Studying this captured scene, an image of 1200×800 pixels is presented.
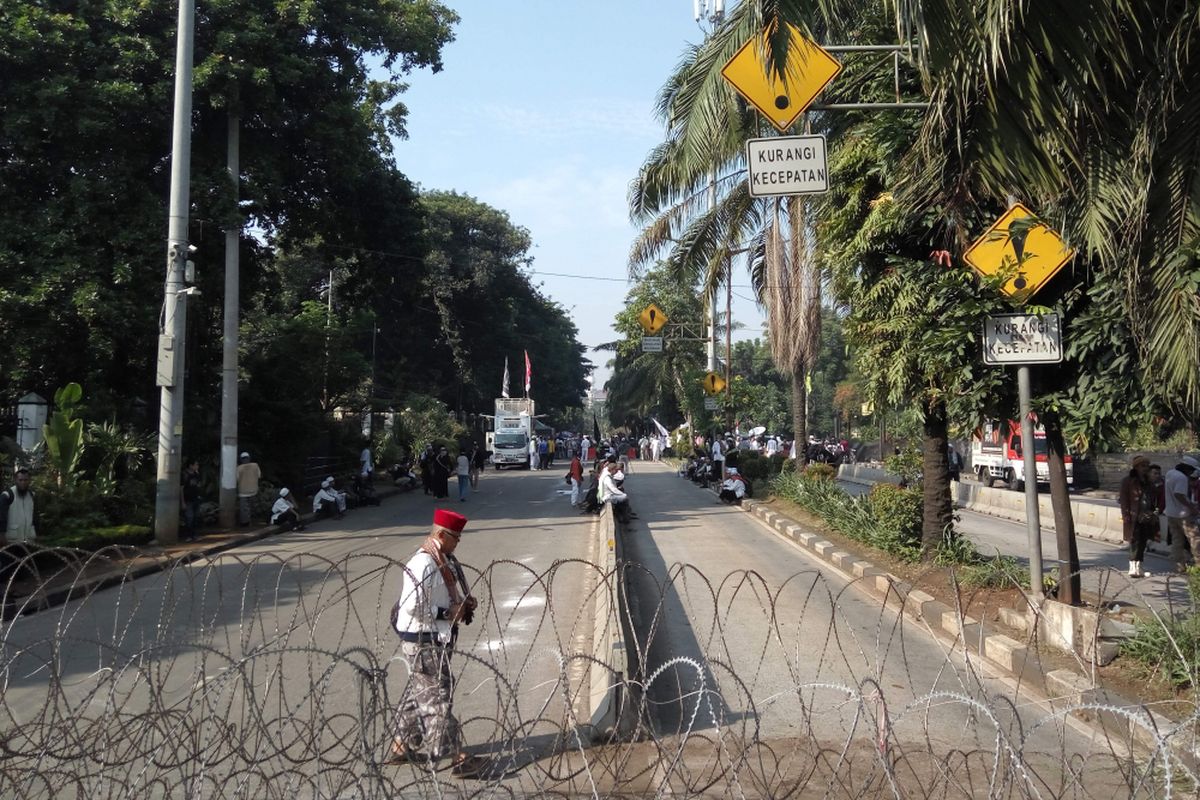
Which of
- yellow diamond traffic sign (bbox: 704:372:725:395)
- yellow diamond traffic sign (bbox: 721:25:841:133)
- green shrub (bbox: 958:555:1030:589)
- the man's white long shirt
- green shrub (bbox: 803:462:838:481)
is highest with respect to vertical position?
yellow diamond traffic sign (bbox: 721:25:841:133)

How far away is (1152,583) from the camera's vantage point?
1280cm

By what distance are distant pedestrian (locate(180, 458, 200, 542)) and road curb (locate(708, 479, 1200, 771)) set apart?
1151 centimetres

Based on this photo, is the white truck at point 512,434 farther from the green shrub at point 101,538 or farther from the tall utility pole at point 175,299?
the tall utility pole at point 175,299

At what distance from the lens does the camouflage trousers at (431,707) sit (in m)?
5.53

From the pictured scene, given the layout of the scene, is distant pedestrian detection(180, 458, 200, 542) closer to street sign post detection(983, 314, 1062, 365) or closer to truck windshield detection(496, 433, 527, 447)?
street sign post detection(983, 314, 1062, 365)

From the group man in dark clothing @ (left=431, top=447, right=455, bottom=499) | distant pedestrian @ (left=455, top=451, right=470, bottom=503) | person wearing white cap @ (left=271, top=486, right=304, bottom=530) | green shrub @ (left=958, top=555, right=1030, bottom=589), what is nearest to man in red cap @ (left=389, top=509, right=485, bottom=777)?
green shrub @ (left=958, top=555, right=1030, bottom=589)

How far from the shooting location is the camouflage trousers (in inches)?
218

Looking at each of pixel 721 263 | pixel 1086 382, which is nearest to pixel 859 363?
pixel 1086 382

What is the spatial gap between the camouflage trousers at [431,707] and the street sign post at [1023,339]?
17.5 feet

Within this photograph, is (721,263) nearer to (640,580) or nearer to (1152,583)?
(640,580)

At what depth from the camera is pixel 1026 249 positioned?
8.49 m

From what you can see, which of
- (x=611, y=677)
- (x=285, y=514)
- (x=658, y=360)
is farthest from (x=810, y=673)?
(x=658, y=360)

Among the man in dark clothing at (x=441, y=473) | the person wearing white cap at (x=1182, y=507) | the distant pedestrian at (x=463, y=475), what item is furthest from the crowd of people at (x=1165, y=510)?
the man in dark clothing at (x=441, y=473)

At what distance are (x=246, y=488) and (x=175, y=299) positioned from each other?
5415mm
